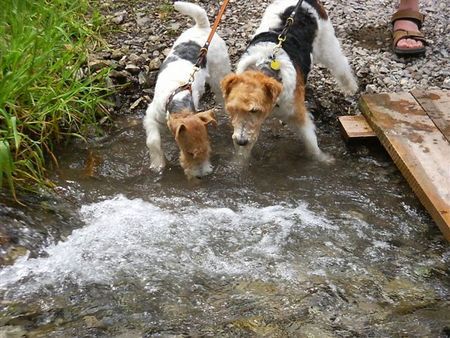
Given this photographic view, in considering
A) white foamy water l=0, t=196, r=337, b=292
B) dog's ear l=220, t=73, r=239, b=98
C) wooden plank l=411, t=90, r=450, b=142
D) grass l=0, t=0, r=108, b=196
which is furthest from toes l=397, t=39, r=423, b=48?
grass l=0, t=0, r=108, b=196

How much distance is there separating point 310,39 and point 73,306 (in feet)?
8.91

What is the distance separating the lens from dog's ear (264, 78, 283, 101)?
374 cm

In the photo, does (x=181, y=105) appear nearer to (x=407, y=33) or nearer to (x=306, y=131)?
(x=306, y=131)

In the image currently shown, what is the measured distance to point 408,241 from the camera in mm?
3529

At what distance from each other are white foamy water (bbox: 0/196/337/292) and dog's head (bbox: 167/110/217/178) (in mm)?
323

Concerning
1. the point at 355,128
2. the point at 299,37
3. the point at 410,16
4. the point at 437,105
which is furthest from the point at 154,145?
the point at 410,16

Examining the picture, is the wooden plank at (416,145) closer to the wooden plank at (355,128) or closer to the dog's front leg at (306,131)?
the wooden plank at (355,128)

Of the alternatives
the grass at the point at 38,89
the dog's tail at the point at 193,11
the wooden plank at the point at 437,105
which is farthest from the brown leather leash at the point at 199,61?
the wooden plank at the point at 437,105

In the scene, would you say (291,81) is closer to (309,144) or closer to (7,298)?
(309,144)

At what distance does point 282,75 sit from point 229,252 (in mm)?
1362

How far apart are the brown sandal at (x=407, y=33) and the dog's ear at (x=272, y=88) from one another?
2006mm

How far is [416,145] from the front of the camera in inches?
159

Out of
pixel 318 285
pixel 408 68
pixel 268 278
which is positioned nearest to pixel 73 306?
pixel 268 278

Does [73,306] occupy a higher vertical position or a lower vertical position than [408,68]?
lower
